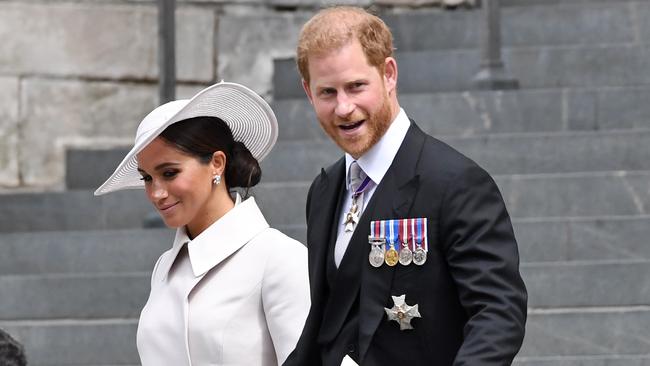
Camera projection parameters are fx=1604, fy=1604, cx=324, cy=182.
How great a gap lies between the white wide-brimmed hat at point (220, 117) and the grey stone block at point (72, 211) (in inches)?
165

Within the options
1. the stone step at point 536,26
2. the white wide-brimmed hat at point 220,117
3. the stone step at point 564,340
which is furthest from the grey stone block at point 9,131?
the white wide-brimmed hat at point 220,117

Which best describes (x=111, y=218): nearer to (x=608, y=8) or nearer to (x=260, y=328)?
(x=608, y=8)

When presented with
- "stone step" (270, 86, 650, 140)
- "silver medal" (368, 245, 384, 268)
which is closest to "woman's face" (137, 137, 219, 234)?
"silver medal" (368, 245, 384, 268)

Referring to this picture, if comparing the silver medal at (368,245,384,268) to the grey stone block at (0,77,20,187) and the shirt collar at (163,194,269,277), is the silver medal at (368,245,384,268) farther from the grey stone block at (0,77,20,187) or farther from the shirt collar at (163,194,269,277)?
the grey stone block at (0,77,20,187)

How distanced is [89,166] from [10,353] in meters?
5.24

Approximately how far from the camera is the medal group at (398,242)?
3.36 metres

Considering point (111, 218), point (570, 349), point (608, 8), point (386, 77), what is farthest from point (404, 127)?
point (608, 8)

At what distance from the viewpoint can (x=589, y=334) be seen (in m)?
6.73

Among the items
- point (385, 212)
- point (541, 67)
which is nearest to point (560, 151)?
point (541, 67)

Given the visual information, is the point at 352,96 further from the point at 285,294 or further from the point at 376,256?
the point at 285,294

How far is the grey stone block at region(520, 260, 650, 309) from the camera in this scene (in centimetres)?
691

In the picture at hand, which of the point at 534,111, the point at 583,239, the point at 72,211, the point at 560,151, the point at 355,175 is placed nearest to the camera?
the point at 355,175

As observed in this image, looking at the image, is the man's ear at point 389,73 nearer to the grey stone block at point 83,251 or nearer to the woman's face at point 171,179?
the woman's face at point 171,179

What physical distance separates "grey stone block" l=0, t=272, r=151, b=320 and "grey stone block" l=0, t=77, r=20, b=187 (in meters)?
2.07
